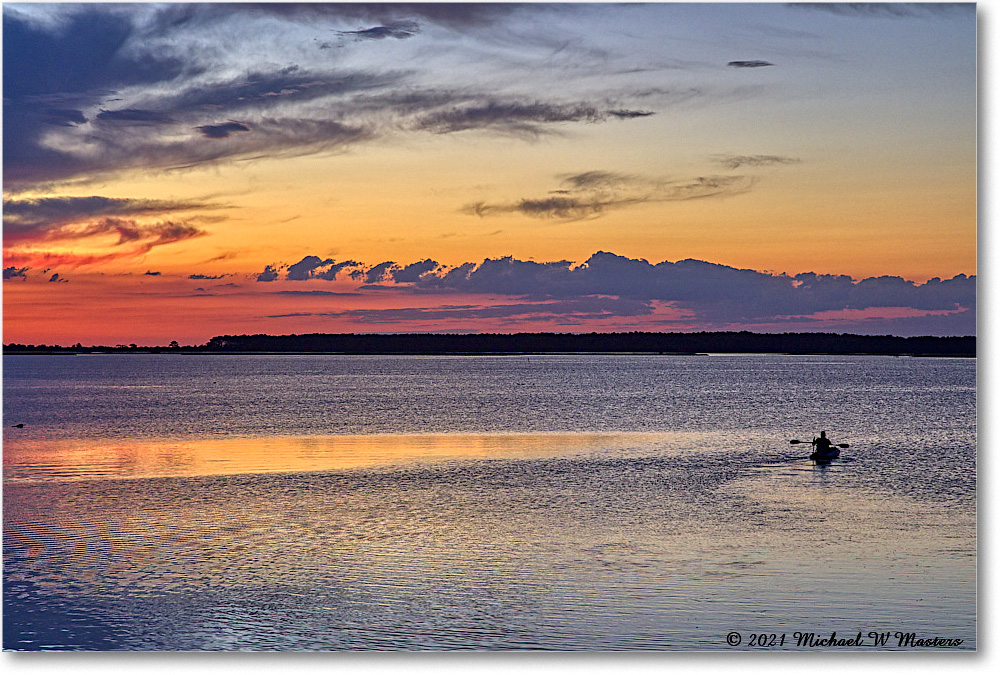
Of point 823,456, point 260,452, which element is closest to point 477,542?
point 823,456

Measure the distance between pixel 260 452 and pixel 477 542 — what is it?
510 inches

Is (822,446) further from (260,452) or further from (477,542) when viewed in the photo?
(260,452)

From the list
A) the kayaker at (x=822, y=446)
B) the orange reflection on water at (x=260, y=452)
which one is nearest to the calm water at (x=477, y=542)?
the orange reflection on water at (x=260, y=452)

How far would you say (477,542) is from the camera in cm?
1240

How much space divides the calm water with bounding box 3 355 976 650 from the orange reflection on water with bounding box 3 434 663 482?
141mm

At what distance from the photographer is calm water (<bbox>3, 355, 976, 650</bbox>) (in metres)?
9.02

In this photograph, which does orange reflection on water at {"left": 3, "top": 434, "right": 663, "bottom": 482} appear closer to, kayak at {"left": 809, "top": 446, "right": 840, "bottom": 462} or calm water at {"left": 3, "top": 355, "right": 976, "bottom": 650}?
calm water at {"left": 3, "top": 355, "right": 976, "bottom": 650}

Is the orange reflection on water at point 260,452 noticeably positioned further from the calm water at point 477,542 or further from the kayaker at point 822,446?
the kayaker at point 822,446

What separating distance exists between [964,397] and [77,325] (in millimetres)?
47119

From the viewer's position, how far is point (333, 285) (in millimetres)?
17938

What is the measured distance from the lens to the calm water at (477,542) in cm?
902

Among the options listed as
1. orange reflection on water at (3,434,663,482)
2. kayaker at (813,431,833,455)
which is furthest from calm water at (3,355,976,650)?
kayaker at (813,431,833,455)

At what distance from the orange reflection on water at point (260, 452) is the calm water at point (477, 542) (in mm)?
141

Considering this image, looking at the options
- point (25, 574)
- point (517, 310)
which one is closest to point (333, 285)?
point (517, 310)
